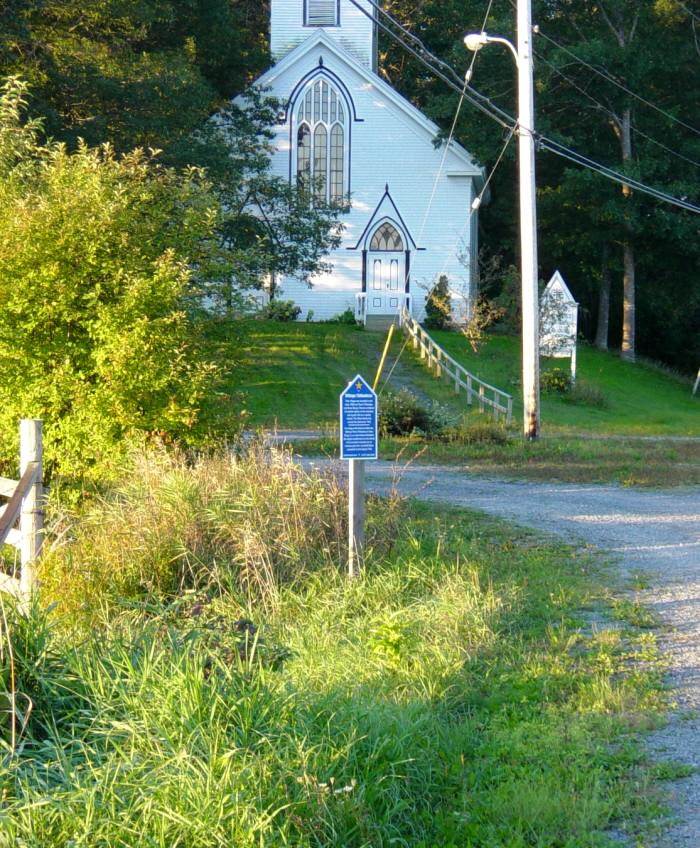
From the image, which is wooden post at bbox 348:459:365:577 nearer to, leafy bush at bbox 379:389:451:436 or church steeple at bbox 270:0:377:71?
leafy bush at bbox 379:389:451:436

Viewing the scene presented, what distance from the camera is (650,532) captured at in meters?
12.5

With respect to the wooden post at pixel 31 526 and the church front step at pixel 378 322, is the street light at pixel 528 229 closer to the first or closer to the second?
the wooden post at pixel 31 526

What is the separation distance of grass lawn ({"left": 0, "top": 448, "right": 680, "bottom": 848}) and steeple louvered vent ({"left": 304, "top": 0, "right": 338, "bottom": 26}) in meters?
36.5

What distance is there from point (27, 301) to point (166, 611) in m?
6.85

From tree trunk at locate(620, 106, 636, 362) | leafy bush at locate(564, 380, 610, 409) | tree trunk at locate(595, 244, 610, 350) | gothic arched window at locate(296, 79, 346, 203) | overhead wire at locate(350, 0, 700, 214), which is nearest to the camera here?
overhead wire at locate(350, 0, 700, 214)

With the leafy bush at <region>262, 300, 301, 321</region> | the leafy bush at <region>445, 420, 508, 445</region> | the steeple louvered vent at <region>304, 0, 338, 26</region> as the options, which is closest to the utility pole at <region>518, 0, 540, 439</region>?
the leafy bush at <region>445, 420, 508, 445</region>

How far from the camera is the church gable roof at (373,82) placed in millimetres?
40219

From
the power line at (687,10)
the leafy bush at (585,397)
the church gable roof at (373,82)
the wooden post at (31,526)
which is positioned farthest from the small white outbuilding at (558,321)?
the wooden post at (31,526)

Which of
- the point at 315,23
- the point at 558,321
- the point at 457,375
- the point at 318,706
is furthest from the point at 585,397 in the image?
the point at 318,706

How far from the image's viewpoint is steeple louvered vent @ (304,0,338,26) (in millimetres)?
42094

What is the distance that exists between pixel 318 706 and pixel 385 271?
3668 centimetres

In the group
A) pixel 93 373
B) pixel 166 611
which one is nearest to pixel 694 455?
pixel 93 373

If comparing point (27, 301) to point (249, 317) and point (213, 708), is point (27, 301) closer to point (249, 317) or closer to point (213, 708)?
point (249, 317)

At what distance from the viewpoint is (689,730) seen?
6.10m
